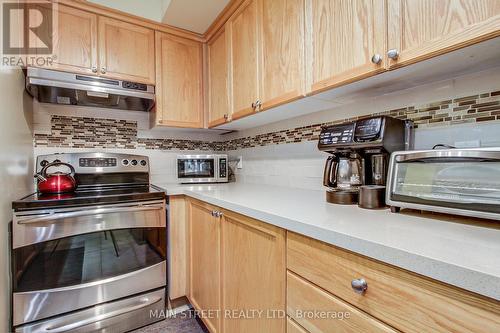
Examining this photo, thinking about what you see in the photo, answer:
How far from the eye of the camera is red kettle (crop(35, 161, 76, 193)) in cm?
148

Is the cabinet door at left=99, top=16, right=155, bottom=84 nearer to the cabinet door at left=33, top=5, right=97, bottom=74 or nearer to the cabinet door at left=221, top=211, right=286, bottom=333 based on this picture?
the cabinet door at left=33, top=5, right=97, bottom=74

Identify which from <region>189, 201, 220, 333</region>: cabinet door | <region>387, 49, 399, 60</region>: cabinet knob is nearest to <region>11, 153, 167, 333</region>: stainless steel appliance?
<region>189, 201, 220, 333</region>: cabinet door

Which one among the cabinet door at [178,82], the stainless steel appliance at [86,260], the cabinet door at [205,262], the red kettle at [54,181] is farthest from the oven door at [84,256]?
the cabinet door at [178,82]

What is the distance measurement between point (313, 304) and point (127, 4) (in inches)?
88.7

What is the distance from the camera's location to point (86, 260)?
4.48ft

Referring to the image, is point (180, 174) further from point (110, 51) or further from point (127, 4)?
point (127, 4)

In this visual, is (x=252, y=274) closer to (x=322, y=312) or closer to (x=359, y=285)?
(x=322, y=312)

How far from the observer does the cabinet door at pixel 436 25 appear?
0.61m

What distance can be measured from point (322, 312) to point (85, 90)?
6.02 ft

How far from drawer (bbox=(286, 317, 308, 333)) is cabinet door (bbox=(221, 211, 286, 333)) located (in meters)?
0.02

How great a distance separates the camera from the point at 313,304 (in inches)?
26.1

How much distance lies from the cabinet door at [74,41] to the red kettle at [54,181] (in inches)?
26.3

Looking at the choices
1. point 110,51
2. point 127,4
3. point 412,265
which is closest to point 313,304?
point 412,265

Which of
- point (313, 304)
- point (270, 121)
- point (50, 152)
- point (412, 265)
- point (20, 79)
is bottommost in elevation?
point (313, 304)
